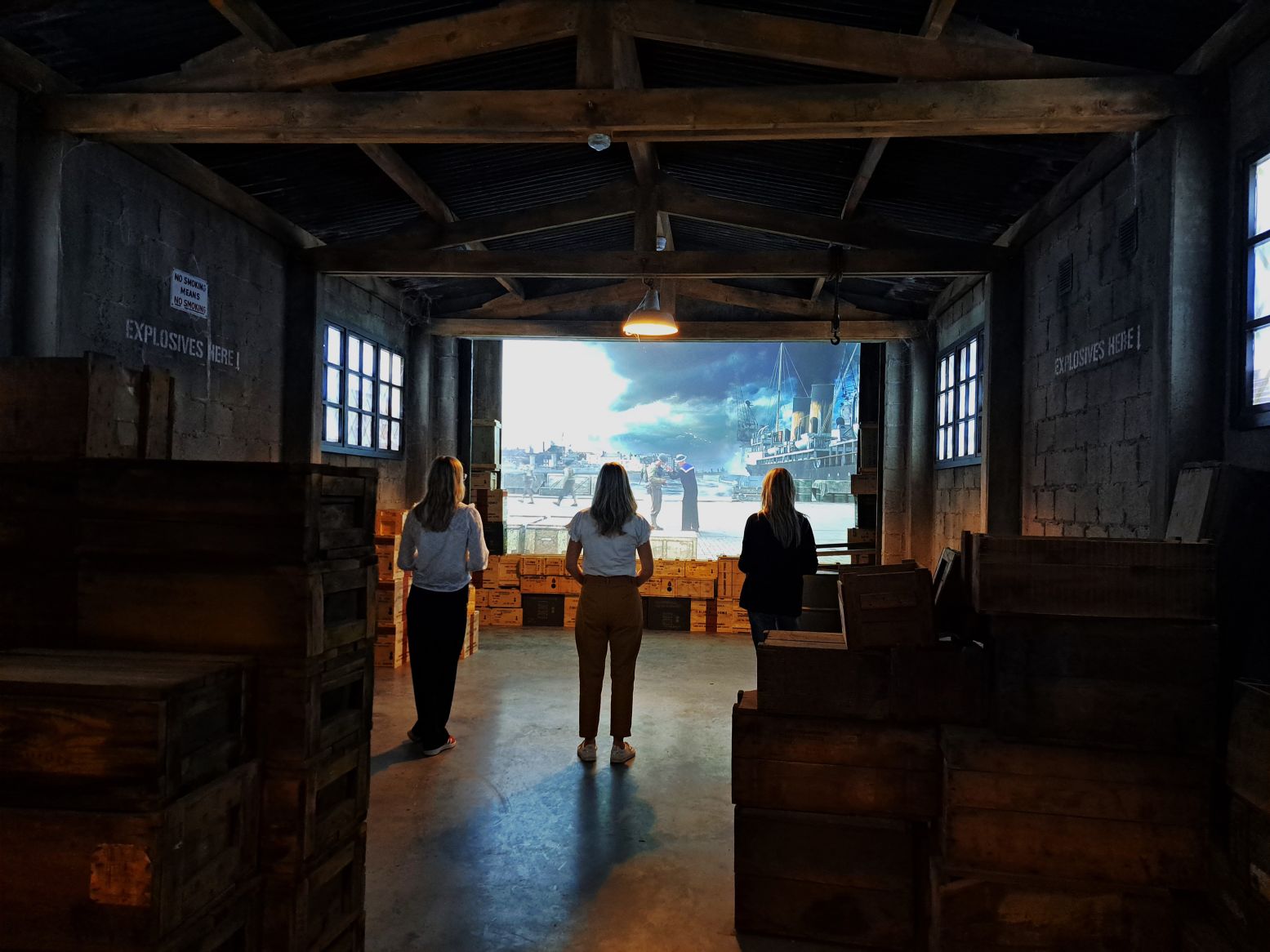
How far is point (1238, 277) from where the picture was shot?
12.5 feet

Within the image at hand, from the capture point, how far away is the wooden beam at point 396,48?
4.66 meters

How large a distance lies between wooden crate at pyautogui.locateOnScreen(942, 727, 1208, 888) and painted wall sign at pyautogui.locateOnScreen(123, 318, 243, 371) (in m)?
5.50

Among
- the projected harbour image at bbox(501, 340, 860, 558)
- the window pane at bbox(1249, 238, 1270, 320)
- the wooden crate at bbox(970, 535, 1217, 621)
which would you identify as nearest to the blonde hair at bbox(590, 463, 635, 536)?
the wooden crate at bbox(970, 535, 1217, 621)

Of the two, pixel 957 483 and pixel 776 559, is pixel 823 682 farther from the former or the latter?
pixel 957 483

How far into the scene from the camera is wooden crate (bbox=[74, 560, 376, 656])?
2.51 m

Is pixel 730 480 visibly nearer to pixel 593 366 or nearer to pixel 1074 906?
pixel 593 366

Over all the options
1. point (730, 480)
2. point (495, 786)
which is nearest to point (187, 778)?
point (495, 786)

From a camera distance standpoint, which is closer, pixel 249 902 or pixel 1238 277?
pixel 249 902

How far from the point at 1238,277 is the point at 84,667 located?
16.1 feet

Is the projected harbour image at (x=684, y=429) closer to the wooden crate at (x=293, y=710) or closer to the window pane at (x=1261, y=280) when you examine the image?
the window pane at (x=1261, y=280)

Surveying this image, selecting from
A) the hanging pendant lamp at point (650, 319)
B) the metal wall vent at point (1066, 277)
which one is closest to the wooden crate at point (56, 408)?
the hanging pendant lamp at point (650, 319)

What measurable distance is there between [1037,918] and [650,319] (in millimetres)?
5739

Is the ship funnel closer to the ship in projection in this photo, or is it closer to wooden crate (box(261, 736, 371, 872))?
the ship in projection

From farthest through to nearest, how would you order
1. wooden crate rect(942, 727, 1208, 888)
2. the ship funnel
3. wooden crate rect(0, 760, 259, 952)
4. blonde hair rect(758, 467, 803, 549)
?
the ship funnel → blonde hair rect(758, 467, 803, 549) → wooden crate rect(942, 727, 1208, 888) → wooden crate rect(0, 760, 259, 952)
